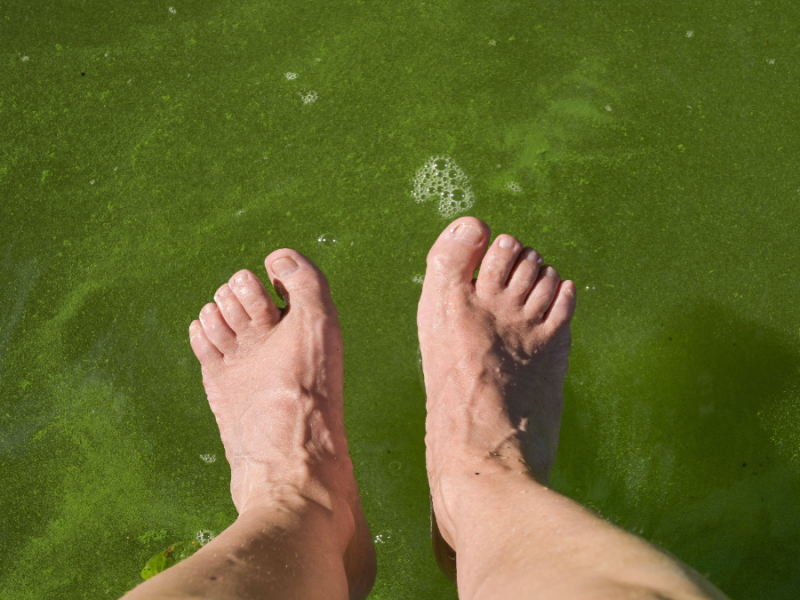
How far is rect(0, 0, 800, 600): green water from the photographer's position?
164 centimetres

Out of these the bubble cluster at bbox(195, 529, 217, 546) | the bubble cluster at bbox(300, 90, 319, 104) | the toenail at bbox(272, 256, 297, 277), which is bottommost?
the bubble cluster at bbox(195, 529, 217, 546)

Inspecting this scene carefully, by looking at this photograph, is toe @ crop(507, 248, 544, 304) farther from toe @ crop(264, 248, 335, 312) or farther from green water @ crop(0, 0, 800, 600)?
toe @ crop(264, 248, 335, 312)

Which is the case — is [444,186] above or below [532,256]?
above

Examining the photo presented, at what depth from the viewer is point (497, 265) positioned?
159 cm

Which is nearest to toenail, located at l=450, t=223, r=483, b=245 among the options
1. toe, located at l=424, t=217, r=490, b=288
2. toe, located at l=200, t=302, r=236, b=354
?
toe, located at l=424, t=217, r=490, b=288

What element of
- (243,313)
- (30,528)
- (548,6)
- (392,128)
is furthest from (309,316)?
(548,6)

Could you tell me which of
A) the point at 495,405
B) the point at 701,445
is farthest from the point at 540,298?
the point at 701,445

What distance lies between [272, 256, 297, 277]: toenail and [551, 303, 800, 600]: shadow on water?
0.81m

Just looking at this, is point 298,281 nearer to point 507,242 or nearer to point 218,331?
point 218,331

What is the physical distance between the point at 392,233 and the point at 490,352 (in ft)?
1.42

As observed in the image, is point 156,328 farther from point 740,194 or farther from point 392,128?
point 740,194

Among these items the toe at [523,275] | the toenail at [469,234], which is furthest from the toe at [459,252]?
the toe at [523,275]

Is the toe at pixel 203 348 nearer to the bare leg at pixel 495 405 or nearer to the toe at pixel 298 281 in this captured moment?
the toe at pixel 298 281

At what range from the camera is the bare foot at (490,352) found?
1.45 metres
